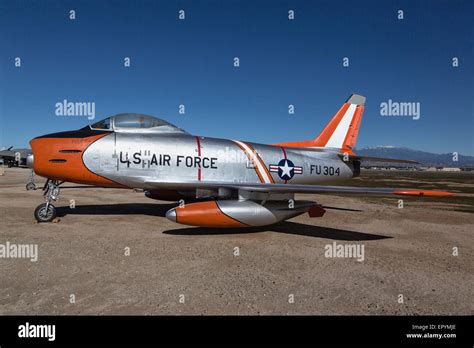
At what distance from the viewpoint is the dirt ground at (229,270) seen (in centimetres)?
369

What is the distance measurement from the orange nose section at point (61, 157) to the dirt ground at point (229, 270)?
4.90 feet

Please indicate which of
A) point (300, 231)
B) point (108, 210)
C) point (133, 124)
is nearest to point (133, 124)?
point (133, 124)

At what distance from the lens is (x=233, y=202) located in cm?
760

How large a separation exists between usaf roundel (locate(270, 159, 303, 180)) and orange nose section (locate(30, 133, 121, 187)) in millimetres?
5951

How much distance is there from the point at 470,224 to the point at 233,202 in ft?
28.4

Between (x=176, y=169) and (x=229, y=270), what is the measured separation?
4.29m

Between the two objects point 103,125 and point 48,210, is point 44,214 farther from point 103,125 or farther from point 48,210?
point 103,125

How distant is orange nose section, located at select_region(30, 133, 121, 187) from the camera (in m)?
7.70

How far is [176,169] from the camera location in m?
8.37

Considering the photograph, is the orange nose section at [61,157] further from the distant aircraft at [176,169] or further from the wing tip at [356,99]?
the wing tip at [356,99]

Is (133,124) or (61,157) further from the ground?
(133,124)
